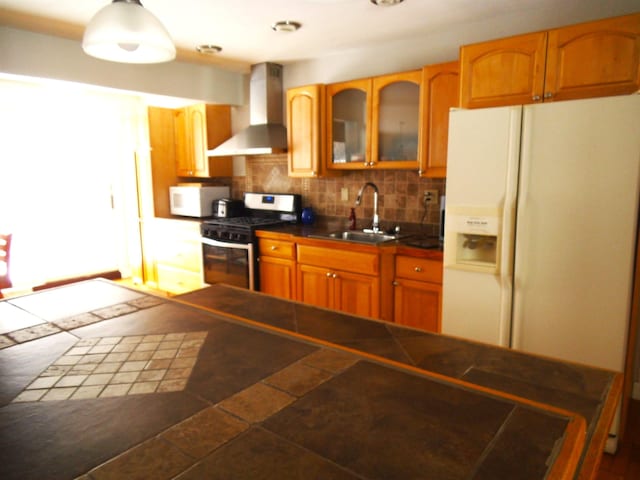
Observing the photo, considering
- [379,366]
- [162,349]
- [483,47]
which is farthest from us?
[483,47]

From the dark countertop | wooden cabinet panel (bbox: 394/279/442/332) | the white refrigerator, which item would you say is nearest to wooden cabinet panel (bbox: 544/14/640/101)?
the white refrigerator

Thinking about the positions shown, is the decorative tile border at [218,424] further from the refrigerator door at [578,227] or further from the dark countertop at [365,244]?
the dark countertop at [365,244]

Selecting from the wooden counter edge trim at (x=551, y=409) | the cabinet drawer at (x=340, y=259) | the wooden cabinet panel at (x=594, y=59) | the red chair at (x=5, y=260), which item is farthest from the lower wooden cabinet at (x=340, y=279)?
the red chair at (x=5, y=260)

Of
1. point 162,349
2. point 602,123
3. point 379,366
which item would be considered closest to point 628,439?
point 602,123

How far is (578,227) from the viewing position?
2.08 m

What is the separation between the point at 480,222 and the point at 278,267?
1.80 metres

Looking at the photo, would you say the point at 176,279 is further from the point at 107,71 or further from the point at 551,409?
the point at 551,409

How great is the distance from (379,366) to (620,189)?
1.57 meters

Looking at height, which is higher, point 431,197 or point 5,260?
point 431,197

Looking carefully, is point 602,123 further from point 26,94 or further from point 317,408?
point 26,94

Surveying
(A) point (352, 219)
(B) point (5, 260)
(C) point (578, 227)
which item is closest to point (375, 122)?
(A) point (352, 219)

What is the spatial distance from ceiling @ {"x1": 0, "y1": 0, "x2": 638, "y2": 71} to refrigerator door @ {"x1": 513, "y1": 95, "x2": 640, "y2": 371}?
1.04 metres

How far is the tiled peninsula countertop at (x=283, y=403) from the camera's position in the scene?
2.50ft

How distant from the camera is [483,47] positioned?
2537mm
